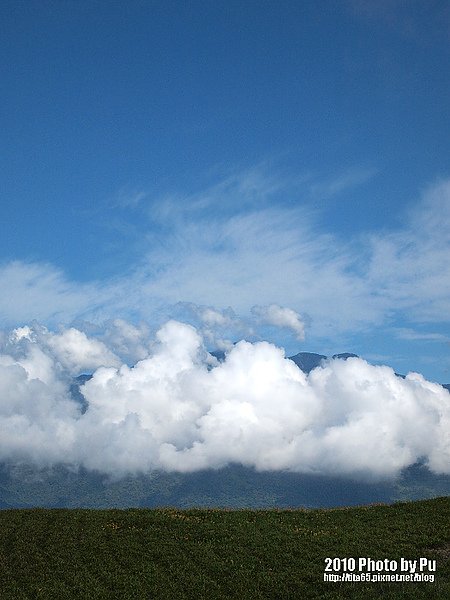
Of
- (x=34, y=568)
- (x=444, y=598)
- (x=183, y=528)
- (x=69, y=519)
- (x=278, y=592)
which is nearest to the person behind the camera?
(x=444, y=598)

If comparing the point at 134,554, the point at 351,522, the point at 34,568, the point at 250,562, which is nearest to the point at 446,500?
the point at 351,522

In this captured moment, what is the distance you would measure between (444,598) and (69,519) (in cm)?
3324

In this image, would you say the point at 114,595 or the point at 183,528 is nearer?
the point at 114,595

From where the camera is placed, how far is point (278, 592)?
33.4 metres

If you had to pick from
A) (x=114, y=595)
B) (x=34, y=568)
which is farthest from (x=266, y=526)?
(x=34, y=568)

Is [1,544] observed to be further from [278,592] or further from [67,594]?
[278,592]

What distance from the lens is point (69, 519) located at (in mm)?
48438

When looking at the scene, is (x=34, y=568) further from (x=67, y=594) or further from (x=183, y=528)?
(x=183, y=528)

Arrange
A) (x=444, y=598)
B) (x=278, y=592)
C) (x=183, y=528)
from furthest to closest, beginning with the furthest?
(x=183, y=528) → (x=278, y=592) → (x=444, y=598)

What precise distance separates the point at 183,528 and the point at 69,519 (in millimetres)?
11376

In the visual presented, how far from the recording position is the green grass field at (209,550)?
111 ft

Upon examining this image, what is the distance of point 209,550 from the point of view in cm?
4019

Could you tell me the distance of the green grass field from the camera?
33.8m

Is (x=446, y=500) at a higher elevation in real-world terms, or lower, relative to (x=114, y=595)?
higher
